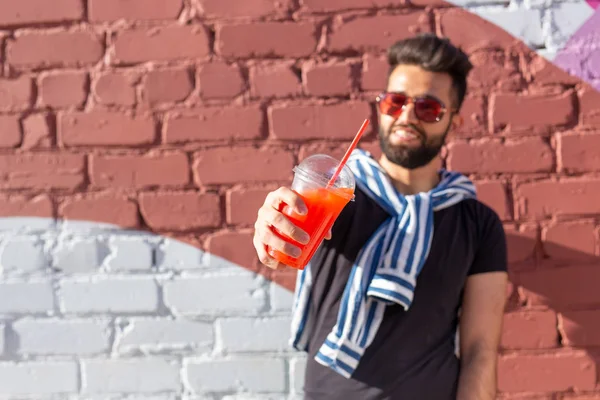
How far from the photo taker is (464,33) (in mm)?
1268

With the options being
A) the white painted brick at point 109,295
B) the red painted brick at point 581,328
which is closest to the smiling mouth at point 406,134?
the red painted brick at point 581,328

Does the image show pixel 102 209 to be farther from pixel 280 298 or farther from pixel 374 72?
pixel 374 72

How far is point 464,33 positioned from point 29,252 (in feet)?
3.85

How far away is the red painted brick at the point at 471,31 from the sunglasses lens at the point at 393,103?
0.26m

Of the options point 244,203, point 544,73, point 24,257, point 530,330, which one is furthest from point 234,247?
point 544,73

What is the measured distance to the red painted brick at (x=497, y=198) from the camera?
126 cm

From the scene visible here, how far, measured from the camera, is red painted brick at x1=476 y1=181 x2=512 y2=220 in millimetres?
1263

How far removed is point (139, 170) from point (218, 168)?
7.6 inches

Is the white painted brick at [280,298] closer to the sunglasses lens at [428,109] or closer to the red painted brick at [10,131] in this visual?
the sunglasses lens at [428,109]

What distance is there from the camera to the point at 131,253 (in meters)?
1.31

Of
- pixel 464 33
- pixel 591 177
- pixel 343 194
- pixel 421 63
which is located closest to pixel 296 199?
pixel 343 194

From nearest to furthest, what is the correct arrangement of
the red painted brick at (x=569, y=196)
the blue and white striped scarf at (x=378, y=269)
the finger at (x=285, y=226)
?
the finger at (x=285, y=226), the blue and white striped scarf at (x=378, y=269), the red painted brick at (x=569, y=196)

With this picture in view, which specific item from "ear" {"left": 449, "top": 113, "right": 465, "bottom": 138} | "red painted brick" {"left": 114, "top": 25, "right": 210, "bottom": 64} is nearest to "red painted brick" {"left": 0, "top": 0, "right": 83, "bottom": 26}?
"red painted brick" {"left": 114, "top": 25, "right": 210, "bottom": 64}

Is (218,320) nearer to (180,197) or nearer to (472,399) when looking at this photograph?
(180,197)
